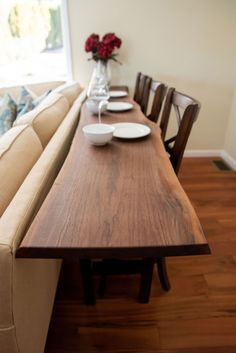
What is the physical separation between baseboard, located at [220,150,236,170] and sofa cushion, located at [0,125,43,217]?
2.42m

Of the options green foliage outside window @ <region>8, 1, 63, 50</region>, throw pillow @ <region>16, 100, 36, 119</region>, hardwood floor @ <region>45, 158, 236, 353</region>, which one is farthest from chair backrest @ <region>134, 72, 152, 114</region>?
hardwood floor @ <region>45, 158, 236, 353</region>

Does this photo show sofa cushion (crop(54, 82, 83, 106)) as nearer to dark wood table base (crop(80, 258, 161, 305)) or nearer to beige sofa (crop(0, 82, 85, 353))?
beige sofa (crop(0, 82, 85, 353))

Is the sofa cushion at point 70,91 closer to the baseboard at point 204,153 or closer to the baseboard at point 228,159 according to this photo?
the baseboard at point 204,153

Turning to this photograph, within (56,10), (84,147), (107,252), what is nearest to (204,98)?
(56,10)

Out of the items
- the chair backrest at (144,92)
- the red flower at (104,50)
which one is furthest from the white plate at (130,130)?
the red flower at (104,50)

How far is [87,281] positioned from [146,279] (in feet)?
1.00

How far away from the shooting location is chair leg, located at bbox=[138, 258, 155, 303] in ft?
4.17

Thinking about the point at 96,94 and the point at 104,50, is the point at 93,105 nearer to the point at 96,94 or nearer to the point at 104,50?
the point at 96,94

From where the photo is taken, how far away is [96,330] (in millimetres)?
1262

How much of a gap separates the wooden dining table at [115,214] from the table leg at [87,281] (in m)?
0.54

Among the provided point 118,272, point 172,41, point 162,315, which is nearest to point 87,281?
point 118,272

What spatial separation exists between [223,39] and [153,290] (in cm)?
268

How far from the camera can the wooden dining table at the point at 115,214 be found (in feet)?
1.99

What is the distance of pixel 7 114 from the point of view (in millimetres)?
1646
